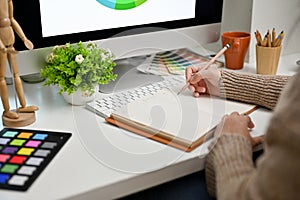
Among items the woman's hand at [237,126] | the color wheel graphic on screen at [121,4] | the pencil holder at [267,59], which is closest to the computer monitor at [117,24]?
the color wheel graphic on screen at [121,4]

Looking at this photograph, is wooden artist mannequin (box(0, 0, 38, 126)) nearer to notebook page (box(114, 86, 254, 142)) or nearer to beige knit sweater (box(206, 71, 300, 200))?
notebook page (box(114, 86, 254, 142))

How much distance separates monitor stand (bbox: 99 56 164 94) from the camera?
3.51ft

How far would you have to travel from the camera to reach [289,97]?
0.56 metres

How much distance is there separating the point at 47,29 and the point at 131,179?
421 millimetres

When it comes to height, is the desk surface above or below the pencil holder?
below

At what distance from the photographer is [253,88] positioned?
0.98 metres

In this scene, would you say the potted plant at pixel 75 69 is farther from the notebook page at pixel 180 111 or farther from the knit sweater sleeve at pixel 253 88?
the knit sweater sleeve at pixel 253 88

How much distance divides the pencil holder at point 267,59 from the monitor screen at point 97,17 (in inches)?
6.9

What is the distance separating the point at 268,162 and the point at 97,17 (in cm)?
59

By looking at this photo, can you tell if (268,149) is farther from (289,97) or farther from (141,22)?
(141,22)

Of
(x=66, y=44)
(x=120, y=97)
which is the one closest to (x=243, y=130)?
(x=120, y=97)

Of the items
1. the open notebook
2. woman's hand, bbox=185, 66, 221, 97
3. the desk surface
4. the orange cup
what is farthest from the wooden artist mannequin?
the orange cup

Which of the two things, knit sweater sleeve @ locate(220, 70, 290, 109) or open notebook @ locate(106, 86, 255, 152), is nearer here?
open notebook @ locate(106, 86, 255, 152)

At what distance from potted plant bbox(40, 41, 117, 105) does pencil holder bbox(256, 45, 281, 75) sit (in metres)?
0.44
